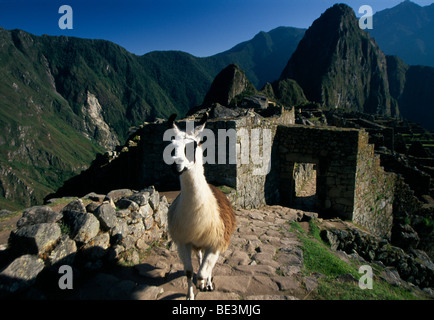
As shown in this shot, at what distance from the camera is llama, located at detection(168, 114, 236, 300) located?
302 centimetres

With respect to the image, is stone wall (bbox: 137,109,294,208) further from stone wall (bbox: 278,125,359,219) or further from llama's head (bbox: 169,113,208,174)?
llama's head (bbox: 169,113,208,174)

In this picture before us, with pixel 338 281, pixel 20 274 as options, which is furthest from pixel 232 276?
pixel 20 274

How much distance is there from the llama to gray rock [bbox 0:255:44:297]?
1.55 metres

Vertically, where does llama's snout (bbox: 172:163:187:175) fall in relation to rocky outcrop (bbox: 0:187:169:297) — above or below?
above

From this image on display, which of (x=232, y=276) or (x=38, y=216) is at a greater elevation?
(x=38, y=216)

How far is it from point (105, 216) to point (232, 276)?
2120mm

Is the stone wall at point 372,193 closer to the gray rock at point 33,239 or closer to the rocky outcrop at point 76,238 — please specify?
the rocky outcrop at point 76,238

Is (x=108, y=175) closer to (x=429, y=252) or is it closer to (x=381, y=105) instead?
(x=429, y=252)

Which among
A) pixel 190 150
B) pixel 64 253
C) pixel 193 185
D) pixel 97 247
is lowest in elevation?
pixel 97 247

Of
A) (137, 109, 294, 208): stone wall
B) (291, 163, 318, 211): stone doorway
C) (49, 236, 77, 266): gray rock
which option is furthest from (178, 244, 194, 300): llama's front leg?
(291, 163, 318, 211): stone doorway

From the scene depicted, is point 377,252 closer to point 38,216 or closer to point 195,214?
point 195,214

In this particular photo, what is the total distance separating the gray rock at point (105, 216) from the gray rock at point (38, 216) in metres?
0.53

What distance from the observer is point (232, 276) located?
408 centimetres
